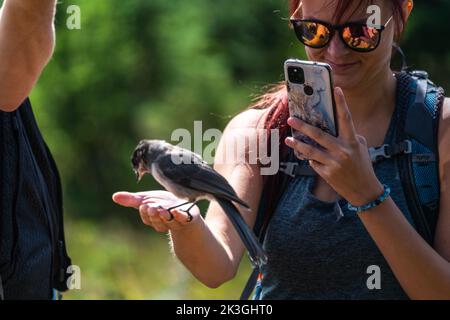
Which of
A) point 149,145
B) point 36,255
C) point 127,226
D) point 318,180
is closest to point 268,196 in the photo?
point 318,180

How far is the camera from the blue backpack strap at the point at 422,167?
2678 mm

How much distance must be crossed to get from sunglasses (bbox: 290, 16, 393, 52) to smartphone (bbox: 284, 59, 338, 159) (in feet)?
0.77

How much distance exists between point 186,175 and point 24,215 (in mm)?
588

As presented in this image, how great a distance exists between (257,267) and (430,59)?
263 inches

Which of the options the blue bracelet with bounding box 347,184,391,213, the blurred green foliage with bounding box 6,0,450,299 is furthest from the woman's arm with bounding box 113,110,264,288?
the blurred green foliage with bounding box 6,0,450,299

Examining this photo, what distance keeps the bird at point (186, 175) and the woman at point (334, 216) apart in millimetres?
90

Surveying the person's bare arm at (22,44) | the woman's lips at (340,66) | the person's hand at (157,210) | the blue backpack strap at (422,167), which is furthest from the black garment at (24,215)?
the blue backpack strap at (422,167)

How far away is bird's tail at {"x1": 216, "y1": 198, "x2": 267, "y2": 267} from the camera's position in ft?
8.87

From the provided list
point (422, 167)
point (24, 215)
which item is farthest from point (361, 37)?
point (24, 215)

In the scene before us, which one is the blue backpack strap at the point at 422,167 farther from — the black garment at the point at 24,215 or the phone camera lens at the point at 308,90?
the black garment at the point at 24,215

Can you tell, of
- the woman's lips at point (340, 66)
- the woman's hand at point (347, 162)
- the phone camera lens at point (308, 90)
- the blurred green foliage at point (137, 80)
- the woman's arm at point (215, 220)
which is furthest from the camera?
the blurred green foliage at point (137, 80)

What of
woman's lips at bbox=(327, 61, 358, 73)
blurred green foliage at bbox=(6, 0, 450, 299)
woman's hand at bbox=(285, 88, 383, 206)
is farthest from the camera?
blurred green foliage at bbox=(6, 0, 450, 299)

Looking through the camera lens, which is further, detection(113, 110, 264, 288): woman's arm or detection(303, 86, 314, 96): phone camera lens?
detection(113, 110, 264, 288): woman's arm

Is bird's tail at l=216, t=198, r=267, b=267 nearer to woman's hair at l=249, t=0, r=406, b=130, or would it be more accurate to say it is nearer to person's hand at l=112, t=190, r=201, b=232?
person's hand at l=112, t=190, r=201, b=232
